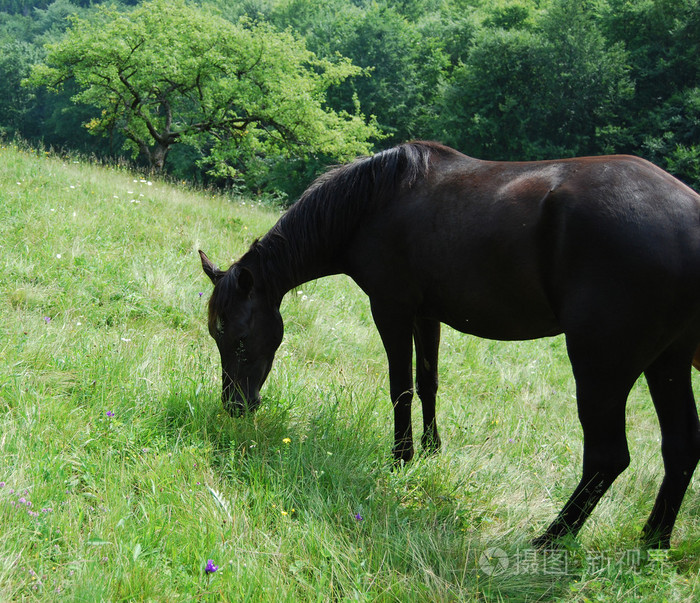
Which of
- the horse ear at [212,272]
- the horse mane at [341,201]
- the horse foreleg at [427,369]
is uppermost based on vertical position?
the horse mane at [341,201]

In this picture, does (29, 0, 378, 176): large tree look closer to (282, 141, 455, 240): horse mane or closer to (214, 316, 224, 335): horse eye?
(282, 141, 455, 240): horse mane

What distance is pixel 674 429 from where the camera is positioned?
2789 millimetres

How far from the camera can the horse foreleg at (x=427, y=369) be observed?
3.74 m

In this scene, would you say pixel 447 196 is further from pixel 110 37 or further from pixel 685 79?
pixel 685 79

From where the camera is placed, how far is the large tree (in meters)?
18.0

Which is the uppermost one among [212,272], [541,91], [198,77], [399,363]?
[541,91]

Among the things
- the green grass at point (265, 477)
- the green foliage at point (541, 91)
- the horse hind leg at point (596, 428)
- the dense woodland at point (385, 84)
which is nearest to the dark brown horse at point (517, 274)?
the horse hind leg at point (596, 428)

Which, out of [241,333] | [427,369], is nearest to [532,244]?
[427,369]

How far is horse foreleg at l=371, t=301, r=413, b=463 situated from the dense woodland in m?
12.8

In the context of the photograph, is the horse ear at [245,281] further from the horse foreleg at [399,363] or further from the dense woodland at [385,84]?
the dense woodland at [385,84]

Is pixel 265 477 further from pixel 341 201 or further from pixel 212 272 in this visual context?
pixel 341 201

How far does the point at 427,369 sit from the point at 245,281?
53.2 inches

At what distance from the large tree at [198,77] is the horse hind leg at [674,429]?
17460mm

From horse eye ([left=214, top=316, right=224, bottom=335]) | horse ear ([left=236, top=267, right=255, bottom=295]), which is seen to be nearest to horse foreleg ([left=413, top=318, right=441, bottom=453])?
horse ear ([left=236, top=267, right=255, bottom=295])
